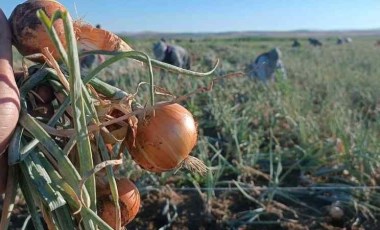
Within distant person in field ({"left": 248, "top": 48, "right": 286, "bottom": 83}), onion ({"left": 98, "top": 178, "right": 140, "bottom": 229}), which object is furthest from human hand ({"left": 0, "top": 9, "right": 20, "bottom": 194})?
distant person in field ({"left": 248, "top": 48, "right": 286, "bottom": 83})

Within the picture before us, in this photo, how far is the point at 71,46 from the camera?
2.51 ft

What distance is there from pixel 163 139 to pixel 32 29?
0.30 m

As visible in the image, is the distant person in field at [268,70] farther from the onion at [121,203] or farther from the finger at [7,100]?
the finger at [7,100]

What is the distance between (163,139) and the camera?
1003 millimetres

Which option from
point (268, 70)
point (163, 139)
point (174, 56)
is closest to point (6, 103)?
point (163, 139)

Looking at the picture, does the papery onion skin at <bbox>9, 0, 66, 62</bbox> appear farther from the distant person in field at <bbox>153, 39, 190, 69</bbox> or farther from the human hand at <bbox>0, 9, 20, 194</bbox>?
the distant person in field at <bbox>153, 39, 190, 69</bbox>

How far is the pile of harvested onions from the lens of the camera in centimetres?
86

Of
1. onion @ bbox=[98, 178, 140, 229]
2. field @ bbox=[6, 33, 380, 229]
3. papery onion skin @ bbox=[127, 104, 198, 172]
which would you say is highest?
papery onion skin @ bbox=[127, 104, 198, 172]

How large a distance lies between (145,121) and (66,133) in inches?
6.5

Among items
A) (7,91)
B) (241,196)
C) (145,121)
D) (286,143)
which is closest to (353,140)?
(286,143)

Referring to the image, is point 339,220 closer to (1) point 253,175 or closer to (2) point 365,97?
(1) point 253,175

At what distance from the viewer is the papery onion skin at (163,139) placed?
1001mm

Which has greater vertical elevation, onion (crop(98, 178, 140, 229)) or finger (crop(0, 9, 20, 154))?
finger (crop(0, 9, 20, 154))

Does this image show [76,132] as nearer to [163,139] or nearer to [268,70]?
[163,139]
